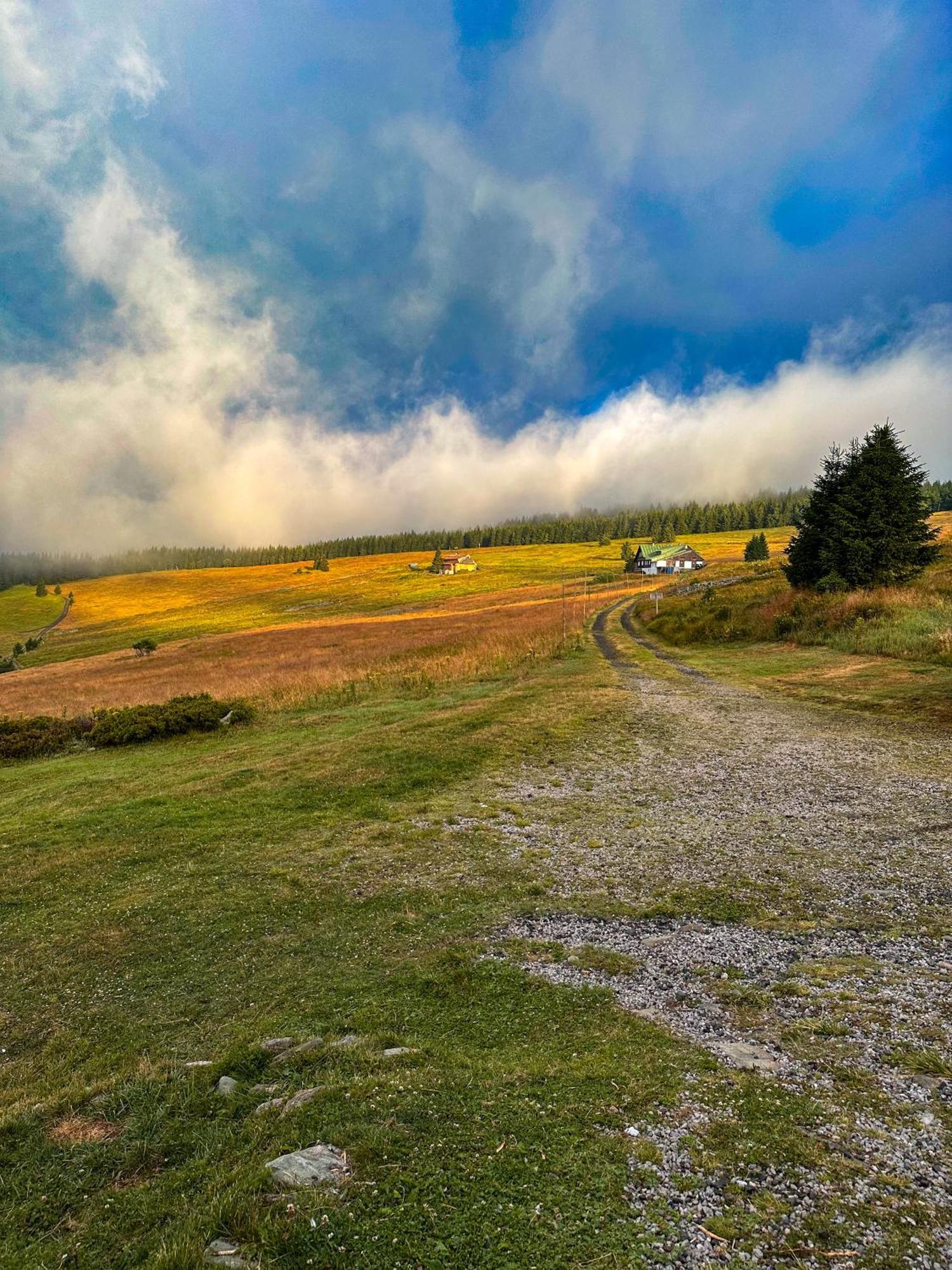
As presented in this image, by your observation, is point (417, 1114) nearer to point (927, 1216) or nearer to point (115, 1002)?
point (927, 1216)

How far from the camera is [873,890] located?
826 centimetres

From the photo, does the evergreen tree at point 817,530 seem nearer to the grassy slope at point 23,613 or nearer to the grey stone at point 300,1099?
the grey stone at point 300,1099

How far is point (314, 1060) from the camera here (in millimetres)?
5348

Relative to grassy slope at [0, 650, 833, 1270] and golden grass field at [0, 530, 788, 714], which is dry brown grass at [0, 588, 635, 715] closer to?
golden grass field at [0, 530, 788, 714]

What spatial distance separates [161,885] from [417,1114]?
7.29 meters

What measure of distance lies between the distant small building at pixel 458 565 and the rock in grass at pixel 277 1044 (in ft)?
443

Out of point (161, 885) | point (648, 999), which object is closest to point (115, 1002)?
point (161, 885)

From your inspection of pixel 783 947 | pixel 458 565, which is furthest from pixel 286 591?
pixel 783 947

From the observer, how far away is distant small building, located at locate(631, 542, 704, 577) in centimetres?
12916

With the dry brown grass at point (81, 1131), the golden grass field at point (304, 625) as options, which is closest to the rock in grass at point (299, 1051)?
the dry brown grass at point (81, 1131)

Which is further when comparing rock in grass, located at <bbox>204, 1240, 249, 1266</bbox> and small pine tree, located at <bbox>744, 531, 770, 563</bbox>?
small pine tree, located at <bbox>744, 531, 770, 563</bbox>

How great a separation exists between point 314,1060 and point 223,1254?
77.1 inches

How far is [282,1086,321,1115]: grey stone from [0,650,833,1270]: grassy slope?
150 millimetres

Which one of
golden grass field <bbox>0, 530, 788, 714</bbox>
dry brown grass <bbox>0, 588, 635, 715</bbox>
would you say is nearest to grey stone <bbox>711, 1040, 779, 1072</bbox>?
dry brown grass <bbox>0, 588, 635, 715</bbox>
